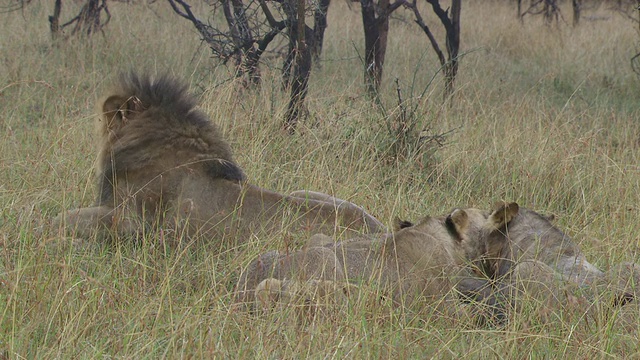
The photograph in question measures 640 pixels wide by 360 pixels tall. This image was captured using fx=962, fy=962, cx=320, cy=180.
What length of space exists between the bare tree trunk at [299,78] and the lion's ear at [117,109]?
61.5 inches

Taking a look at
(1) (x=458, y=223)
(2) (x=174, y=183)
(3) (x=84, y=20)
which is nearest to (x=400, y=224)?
(1) (x=458, y=223)

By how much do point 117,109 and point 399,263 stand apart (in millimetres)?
1817

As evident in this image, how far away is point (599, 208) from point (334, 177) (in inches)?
64.9

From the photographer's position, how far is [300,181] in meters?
5.56

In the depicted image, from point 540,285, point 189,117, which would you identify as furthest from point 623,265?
point 189,117

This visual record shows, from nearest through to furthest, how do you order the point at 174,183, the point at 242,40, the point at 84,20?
the point at 174,183 < the point at 242,40 < the point at 84,20

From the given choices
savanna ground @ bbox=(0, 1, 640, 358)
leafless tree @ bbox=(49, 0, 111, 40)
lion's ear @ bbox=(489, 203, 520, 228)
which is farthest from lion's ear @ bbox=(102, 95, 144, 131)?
leafless tree @ bbox=(49, 0, 111, 40)

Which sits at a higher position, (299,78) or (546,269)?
(299,78)

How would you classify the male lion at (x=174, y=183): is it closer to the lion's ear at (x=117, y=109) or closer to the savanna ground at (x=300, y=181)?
the lion's ear at (x=117, y=109)

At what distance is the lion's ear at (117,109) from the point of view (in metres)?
4.95

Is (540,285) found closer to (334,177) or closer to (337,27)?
(334,177)

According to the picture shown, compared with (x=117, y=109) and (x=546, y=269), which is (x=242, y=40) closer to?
(x=117, y=109)

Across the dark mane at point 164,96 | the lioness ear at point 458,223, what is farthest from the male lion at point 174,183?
the lioness ear at point 458,223

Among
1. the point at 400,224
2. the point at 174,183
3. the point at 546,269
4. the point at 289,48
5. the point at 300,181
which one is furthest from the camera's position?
the point at 289,48
